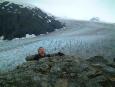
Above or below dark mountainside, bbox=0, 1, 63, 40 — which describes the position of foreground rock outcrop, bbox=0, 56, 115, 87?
above

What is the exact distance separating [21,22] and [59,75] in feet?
135

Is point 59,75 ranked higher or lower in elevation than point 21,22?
higher

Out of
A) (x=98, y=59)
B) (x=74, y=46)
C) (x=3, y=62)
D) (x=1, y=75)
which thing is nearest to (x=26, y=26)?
(x=74, y=46)

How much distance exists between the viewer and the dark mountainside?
48.0 meters

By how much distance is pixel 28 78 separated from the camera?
36.8 ft

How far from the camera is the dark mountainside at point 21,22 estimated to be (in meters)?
48.0

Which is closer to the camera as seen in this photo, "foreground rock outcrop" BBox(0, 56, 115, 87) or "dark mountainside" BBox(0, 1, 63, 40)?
"foreground rock outcrop" BBox(0, 56, 115, 87)

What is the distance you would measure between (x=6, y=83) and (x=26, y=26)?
133ft

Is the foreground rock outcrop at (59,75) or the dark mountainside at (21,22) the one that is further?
the dark mountainside at (21,22)

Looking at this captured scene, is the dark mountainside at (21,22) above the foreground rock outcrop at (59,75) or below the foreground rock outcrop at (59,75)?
below

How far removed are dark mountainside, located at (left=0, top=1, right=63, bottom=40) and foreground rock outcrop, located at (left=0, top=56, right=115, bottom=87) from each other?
3272 centimetres

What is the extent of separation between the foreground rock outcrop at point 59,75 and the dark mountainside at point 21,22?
107 ft

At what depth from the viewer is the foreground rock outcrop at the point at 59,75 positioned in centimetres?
1112

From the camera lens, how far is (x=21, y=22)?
52.0 meters
